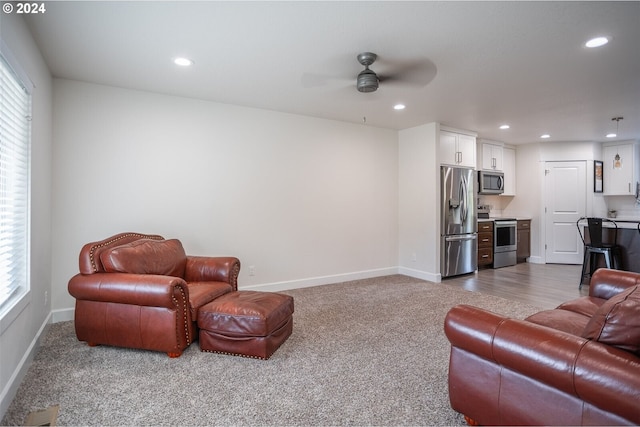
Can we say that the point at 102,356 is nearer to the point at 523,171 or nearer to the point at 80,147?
the point at 80,147

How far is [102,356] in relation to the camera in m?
2.53

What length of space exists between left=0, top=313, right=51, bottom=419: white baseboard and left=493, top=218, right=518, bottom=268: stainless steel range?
6660 mm

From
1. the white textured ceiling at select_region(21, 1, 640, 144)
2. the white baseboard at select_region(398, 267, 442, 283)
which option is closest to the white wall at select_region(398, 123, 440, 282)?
the white baseboard at select_region(398, 267, 442, 283)

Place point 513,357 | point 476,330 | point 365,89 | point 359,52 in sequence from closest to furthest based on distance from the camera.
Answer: point 513,357
point 476,330
point 359,52
point 365,89

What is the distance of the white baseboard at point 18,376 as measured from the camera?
1870mm

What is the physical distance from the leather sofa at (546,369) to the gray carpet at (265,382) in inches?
14.0

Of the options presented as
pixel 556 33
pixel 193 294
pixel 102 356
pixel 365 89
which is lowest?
pixel 102 356

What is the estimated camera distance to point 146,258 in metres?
2.90

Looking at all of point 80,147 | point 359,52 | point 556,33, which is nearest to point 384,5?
point 359,52

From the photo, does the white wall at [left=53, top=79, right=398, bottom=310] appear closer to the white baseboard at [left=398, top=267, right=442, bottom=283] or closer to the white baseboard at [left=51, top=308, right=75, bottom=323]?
the white baseboard at [left=51, top=308, right=75, bottom=323]

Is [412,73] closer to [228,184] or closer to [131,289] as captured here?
[228,184]

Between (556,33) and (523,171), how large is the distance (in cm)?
540

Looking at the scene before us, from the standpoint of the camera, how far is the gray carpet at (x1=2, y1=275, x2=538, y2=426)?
6.02 feet

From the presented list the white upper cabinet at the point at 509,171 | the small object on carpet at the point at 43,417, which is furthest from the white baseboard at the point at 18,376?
the white upper cabinet at the point at 509,171
